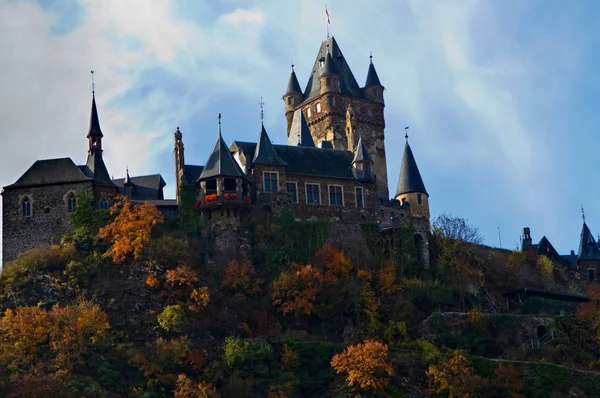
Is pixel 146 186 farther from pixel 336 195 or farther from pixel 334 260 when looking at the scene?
pixel 334 260

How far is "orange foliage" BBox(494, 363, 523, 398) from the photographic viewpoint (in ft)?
241

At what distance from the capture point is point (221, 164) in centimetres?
8650

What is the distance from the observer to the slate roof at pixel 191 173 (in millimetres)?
89312

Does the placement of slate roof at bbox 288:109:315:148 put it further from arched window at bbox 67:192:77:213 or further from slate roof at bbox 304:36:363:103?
arched window at bbox 67:192:77:213

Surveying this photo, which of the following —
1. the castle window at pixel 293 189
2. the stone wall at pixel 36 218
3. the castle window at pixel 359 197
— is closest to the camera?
the stone wall at pixel 36 218

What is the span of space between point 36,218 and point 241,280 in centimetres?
1595

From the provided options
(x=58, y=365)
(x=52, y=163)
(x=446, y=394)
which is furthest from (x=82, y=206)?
(x=446, y=394)

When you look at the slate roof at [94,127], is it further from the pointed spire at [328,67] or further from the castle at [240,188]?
the pointed spire at [328,67]

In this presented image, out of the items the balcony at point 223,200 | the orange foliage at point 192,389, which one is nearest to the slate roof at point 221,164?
the balcony at point 223,200

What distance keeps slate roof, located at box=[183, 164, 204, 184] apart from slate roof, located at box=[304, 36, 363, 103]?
70.5 feet

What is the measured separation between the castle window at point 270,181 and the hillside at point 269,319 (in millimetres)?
2609

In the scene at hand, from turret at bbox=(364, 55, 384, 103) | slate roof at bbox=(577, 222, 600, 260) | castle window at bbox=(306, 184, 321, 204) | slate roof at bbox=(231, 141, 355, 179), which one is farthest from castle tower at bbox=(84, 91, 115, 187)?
slate roof at bbox=(577, 222, 600, 260)

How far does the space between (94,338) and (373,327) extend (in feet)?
56.9

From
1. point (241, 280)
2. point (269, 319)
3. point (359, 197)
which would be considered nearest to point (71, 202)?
point (241, 280)
